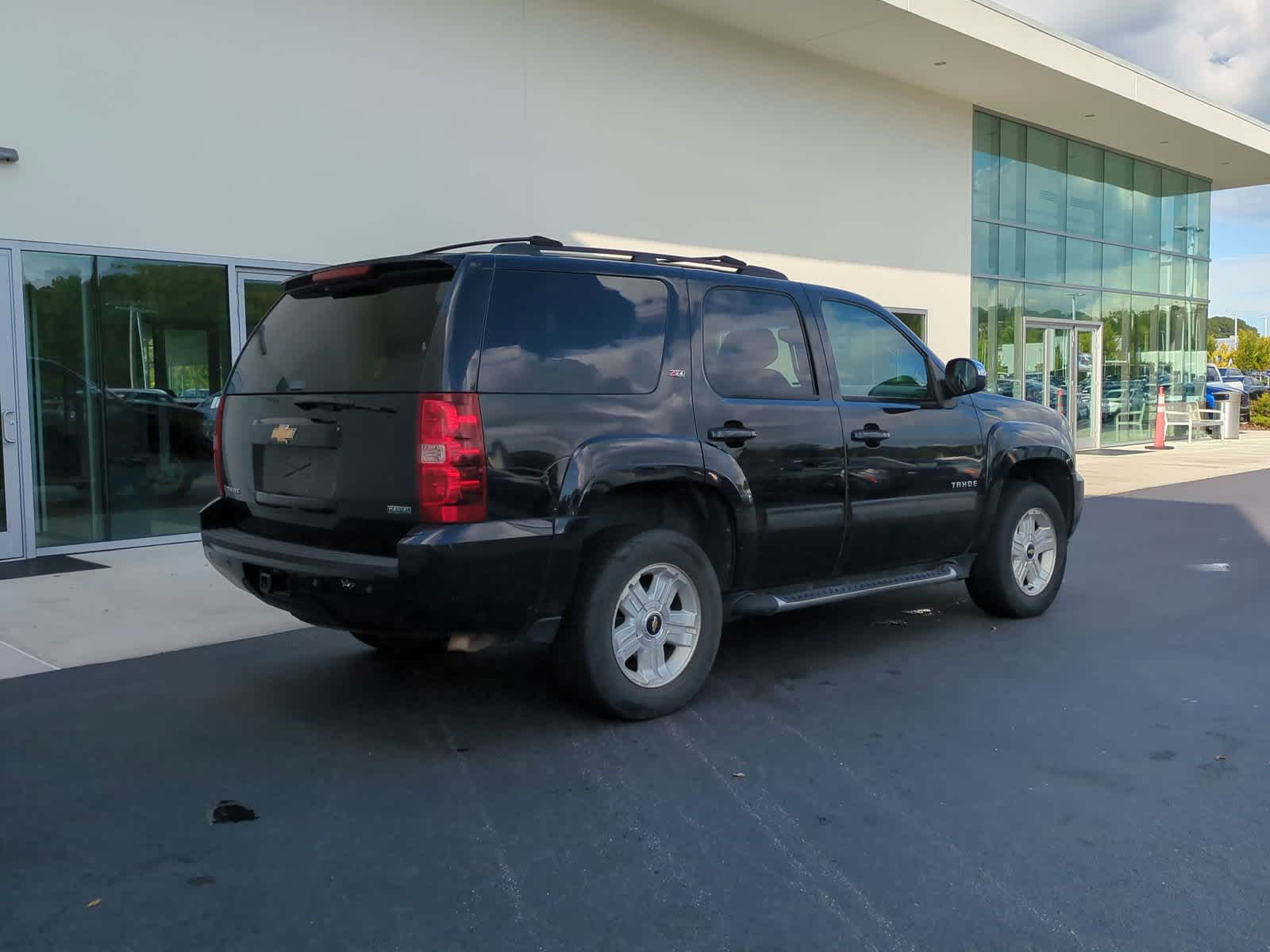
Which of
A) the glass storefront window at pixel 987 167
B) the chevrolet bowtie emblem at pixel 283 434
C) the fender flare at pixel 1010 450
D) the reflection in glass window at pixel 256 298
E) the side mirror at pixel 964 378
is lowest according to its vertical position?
the fender flare at pixel 1010 450

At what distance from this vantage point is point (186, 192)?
9398 mm

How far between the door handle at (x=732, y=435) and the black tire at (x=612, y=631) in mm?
Result: 474

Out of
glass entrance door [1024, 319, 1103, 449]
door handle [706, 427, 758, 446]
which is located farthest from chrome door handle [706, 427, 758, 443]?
glass entrance door [1024, 319, 1103, 449]

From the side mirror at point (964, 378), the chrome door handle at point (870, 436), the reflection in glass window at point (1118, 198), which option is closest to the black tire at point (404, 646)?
the chrome door handle at point (870, 436)

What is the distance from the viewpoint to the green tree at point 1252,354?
1873 inches

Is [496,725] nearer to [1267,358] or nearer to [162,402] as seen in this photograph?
[162,402]

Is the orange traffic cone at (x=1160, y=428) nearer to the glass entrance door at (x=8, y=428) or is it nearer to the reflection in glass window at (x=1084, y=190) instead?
the reflection in glass window at (x=1084, y=190)

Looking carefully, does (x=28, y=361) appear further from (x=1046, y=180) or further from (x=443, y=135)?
(x=1046, y=180)

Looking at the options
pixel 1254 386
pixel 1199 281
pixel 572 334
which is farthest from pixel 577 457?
pixel 1254 386

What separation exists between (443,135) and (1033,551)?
7.36 meters

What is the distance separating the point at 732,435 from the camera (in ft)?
16.0

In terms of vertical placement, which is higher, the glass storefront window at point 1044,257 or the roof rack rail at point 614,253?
the glass storefront window at point 1044,257

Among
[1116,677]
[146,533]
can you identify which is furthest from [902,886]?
[146,533]

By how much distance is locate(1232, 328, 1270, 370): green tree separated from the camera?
47.6 m
